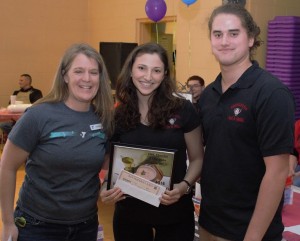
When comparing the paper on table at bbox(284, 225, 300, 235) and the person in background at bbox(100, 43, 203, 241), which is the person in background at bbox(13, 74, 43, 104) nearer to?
the person in background at bbox(100, 43, 203, 241)

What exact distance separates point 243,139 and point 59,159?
851 mm

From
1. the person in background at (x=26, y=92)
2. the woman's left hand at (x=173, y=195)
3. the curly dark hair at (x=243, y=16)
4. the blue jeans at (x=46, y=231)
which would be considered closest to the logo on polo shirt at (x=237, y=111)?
the curly dark hair at (x=243, y=16)

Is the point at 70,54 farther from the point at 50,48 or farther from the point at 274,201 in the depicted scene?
the point at 50,48

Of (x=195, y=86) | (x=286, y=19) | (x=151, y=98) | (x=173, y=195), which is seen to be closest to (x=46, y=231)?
(x=173, y=195)

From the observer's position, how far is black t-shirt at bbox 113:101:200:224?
7.16 ft

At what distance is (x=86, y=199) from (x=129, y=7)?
7.28 metres

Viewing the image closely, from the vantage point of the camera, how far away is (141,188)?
7.05 ft

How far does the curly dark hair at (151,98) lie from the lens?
2.21 m

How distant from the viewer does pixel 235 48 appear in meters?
1.76

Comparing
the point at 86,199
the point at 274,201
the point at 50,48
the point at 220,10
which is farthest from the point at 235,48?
the point at 50,48

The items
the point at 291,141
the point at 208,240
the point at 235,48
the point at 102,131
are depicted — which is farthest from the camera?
the point at 102,131

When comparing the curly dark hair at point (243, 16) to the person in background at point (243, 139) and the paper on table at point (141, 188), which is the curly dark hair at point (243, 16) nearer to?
the person in background at point (243, 139)

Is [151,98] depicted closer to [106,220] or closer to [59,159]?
[59,159]

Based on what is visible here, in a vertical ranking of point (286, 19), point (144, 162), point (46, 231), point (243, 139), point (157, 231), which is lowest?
point (157, 231)
